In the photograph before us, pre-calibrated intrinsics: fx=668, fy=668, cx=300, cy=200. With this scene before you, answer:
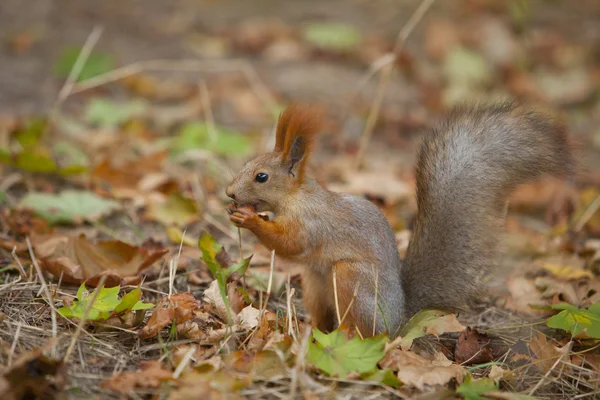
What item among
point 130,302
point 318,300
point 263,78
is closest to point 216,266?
point 130,302

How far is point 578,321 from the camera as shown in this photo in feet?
6.84

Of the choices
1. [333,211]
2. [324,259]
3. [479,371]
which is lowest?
[479,371]

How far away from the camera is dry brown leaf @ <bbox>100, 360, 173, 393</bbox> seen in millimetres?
1661

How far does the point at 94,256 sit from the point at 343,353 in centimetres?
104

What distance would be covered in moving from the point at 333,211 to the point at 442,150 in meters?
0.43

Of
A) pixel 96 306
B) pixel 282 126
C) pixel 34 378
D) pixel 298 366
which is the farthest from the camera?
pixel 282 126

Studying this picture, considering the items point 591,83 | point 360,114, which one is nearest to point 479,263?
point 360,114

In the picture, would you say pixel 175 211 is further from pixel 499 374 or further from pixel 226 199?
pixel 499 374

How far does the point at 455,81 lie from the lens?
5.68 m

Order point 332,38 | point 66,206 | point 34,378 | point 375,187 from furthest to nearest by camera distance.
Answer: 1. point 332,38
2. point 375,187
3. point 66,206
4. point 34,378

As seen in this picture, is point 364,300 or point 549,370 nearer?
point 549,370

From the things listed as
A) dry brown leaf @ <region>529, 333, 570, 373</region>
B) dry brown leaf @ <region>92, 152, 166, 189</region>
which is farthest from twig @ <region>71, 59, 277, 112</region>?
dry brown leaf @ <region>529, 333, 570, 373</region>

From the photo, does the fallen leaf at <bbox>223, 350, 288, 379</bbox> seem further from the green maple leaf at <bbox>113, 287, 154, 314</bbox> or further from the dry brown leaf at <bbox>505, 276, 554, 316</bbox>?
the dry brown leaf at <bbox>505, 276, 554, 316</bbox>

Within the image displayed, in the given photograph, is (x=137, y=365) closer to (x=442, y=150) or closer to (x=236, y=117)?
(x=442, y=150)
